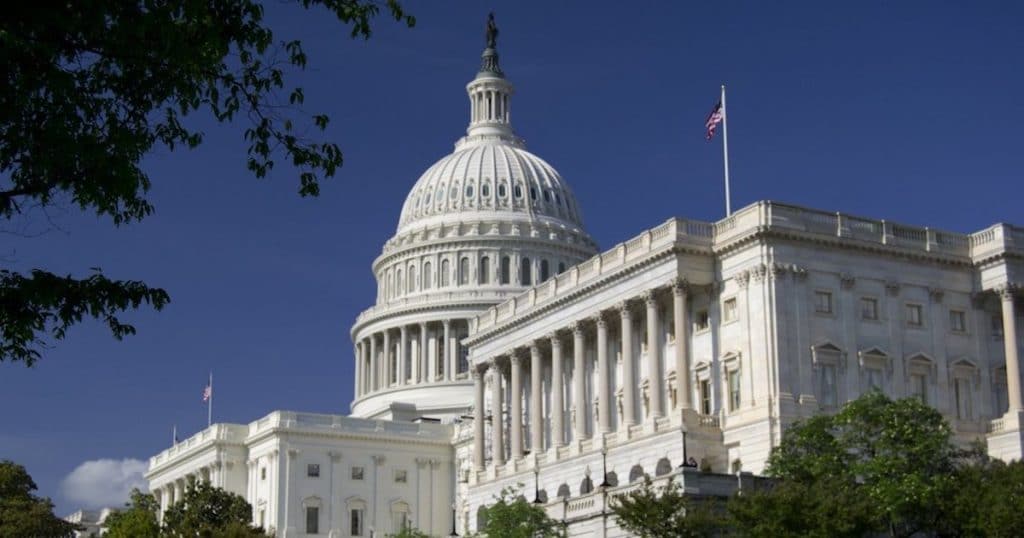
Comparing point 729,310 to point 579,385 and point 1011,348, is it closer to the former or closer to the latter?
point 579,385

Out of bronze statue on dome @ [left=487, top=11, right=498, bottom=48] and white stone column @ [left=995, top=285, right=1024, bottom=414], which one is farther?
bronze statue on dome @ [left=487, top=11, right=498, bottom=48]

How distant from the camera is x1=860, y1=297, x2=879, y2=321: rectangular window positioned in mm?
94312

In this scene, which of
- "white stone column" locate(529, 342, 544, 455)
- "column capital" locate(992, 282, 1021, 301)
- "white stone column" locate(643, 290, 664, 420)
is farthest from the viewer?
"white stone column" locate(529, 342, 544, 455)

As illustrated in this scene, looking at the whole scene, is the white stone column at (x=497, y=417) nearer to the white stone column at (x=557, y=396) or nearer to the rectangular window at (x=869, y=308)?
the white stone column at (x=557, y=396)

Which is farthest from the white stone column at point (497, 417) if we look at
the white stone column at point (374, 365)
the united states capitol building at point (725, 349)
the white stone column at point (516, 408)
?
the white stone column at point (374, 365)

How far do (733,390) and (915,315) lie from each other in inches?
473

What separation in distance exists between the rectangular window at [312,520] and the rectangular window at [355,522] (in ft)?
10.6

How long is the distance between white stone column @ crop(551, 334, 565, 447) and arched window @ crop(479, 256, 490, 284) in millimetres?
65612

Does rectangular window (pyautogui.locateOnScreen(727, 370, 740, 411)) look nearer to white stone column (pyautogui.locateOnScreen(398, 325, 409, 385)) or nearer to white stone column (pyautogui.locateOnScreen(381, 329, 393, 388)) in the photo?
white stone column (pyautogui.locateOnScreen(398, 325, 409, 385))

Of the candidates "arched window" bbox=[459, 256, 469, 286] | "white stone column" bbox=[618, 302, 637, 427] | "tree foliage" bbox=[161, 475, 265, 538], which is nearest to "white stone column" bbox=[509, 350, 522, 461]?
"white stone column" bbox=[618, 302, 637, 427]

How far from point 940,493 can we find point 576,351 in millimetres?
40836

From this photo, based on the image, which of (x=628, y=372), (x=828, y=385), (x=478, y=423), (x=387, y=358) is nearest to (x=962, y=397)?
(x=828, y=385)

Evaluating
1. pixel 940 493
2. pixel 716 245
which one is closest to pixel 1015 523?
pixel 940 493

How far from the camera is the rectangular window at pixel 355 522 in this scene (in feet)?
486
